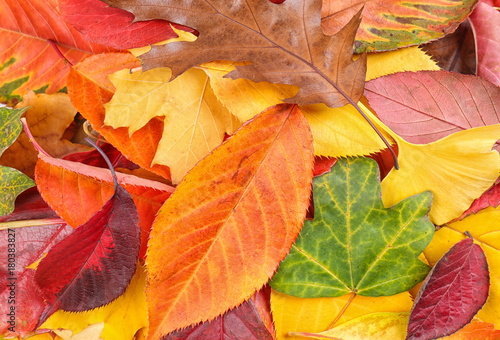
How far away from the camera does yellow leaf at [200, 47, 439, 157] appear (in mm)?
571

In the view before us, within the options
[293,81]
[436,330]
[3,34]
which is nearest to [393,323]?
[436,330]

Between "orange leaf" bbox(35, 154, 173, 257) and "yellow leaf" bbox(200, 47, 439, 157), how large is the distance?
191mm

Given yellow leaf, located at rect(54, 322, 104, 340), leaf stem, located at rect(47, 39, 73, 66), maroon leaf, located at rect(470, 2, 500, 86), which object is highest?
maroon leaf, located at rect(470, 2, 500, 86)

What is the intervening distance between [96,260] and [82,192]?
0.39 ft

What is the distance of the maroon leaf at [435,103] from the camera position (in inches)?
24.8

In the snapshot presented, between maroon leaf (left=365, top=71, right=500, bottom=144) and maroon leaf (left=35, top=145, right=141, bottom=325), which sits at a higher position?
maroon leaf (left=365, top=71, right=500, bottom=144)

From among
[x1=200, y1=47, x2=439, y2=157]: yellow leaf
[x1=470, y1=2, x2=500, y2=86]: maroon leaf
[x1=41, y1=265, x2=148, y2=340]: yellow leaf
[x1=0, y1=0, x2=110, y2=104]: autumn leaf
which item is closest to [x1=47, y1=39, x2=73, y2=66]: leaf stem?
[x1=0, y1=0, x2=110, y2=104]: autumn leaf

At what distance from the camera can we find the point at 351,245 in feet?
2.01

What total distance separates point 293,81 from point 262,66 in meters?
0.05

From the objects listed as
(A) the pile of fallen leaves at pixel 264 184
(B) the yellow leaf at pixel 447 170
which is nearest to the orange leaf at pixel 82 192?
Answer: (A) the pile of fallen leaves at pixel 264 184

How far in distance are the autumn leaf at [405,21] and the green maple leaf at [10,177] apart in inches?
24.2

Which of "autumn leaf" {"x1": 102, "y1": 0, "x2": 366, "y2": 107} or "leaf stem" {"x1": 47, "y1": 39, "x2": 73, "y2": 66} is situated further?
"leaf stem" {"x1": 47, "y1": 39, "x2": 73, "y2": 66}

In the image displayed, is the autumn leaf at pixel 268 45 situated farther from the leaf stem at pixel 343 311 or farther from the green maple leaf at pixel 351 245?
the leaf stem at pixel 343 311

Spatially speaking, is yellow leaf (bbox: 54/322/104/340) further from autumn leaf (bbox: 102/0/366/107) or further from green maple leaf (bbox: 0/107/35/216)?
autumn leaf (bbox: 102/0/366/107)
